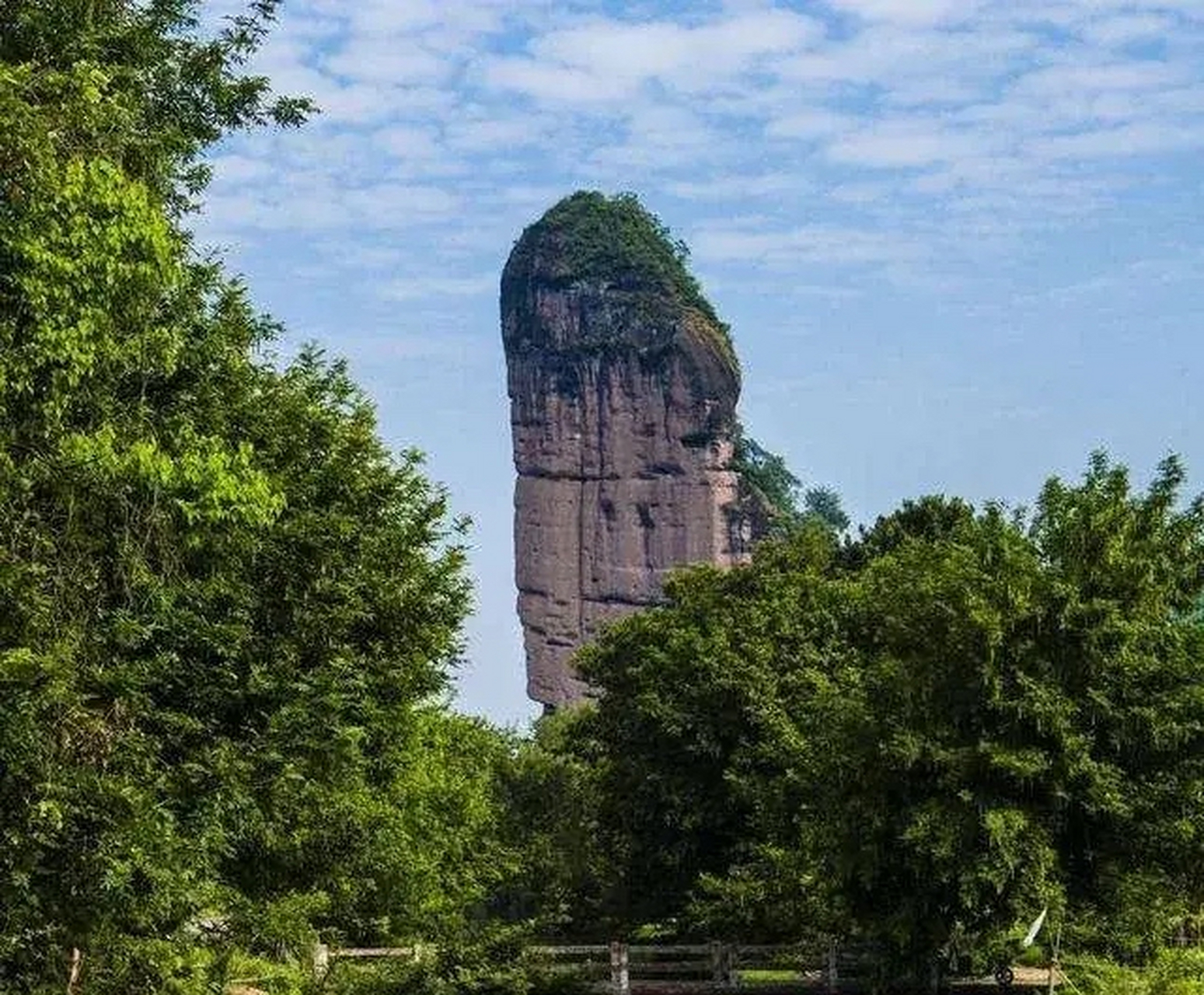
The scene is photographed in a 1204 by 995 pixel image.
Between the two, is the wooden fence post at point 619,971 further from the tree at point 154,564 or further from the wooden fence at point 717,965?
the tree at point 154,564

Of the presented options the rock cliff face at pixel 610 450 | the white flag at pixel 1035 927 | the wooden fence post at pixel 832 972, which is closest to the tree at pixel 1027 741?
the white flag at pixel 1035 927

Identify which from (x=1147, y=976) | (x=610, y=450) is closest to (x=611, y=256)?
(x=610, y=450)

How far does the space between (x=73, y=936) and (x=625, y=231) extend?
119 metres

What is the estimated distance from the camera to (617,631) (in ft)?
154

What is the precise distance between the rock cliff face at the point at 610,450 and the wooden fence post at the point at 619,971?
83034 millimetres

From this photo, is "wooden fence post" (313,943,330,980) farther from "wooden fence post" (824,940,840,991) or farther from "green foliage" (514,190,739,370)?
"green foliage" (514,190,739,370)

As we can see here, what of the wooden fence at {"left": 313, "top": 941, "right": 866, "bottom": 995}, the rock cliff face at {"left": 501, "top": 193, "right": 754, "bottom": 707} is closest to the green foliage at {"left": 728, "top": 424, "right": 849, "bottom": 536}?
the rock cliff face at {"left": 501, "top": 193, "right": 754, "bottom": 707}

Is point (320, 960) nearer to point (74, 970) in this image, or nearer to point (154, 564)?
point (74, 970)

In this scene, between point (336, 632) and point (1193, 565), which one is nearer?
point (336, 632)

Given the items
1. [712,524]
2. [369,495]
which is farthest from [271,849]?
[712,524]

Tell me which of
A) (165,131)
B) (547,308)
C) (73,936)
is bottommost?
(73,936)

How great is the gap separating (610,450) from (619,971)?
8916 centimetres

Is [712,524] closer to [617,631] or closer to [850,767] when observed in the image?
[617,631]

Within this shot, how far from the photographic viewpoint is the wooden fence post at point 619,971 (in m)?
32.9
